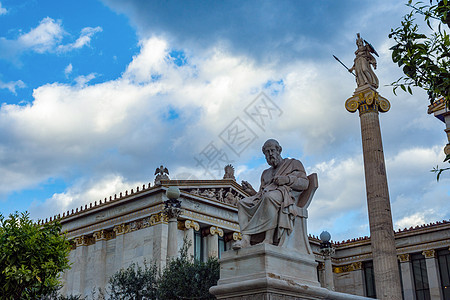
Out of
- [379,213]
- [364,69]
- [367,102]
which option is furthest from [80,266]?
[364,69]

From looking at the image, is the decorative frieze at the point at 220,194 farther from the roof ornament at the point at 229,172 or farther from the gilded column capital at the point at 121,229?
the gilded column capital at the point at 121,229

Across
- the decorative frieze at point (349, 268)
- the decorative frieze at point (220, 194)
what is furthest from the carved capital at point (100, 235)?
the decorative frieze at point (349, 268)

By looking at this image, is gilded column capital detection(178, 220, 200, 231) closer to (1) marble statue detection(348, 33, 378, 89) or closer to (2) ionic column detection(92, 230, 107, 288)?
(2) ionic column detection(92, 230, 107, 288)

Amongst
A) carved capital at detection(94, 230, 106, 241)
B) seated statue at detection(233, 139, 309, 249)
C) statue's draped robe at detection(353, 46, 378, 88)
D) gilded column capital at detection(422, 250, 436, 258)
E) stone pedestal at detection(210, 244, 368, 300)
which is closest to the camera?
stone pedestal at detection(210, 244, 368, 300)

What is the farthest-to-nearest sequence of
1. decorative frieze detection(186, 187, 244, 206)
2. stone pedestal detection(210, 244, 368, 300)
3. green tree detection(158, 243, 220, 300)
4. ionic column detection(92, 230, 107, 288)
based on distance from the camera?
1. decorative frieze detection(186, 187, 244, 206)
2. ionic column detection(92, 230, 107, 288)
3. green tree detection(158, 243, 220, 300)
4. stone pedestal detection(210, 244, 368, 300)

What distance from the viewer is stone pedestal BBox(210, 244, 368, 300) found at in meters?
8.82

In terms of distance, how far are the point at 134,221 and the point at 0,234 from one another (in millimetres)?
14478

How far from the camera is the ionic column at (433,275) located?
127ft

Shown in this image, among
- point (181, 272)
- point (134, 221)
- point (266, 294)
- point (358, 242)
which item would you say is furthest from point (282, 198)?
point (358, 242)

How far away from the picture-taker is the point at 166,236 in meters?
32.1

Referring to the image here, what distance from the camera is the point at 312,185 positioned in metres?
10.4

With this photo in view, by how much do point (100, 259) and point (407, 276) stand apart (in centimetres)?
2301

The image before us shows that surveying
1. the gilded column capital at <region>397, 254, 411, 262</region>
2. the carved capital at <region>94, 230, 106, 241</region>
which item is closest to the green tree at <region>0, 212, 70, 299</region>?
the carved capital at <region>94, 230, 106, 241</region>

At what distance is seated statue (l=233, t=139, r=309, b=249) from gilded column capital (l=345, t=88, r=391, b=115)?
52.9 ft
